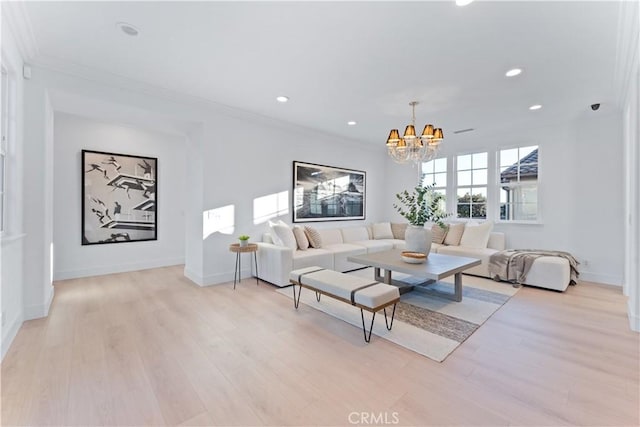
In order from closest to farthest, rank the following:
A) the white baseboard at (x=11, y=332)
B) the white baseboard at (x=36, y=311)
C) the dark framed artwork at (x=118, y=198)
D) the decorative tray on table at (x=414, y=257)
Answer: the white baseboard at (x=11, y=332), the white baseboard at (x=36, y=311), the decorative tray on table at (x=414, y=257), the dark framed artwork at (x=118, y=198)

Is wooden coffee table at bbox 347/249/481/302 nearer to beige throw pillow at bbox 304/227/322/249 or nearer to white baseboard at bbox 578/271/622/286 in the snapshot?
beige throw pillow at bbox 304/227/322/249

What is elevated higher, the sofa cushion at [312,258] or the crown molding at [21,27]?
the crown molding at [21,27]

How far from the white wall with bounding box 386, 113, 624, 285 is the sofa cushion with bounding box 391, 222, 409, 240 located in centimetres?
191

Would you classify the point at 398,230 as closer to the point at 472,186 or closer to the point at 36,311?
the point at 472,186

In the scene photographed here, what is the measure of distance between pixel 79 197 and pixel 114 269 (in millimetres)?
1267

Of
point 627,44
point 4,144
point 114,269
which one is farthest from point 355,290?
point 114,269

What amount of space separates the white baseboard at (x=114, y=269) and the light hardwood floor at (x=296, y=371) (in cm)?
144

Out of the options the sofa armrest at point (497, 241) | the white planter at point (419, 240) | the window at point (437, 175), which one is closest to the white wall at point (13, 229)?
the white planter at point (419, 240)

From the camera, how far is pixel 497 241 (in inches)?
199

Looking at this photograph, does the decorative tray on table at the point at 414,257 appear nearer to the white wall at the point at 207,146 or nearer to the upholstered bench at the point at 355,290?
the upholstered bench at the point at 355,290

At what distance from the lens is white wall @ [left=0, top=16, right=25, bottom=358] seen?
2.24m

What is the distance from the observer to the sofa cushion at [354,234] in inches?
225

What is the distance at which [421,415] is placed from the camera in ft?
5.16

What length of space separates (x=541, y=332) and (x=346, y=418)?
86.3 inches
